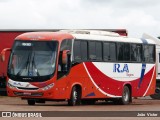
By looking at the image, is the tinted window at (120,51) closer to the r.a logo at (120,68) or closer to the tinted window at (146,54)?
the r.a logo at (120,68)

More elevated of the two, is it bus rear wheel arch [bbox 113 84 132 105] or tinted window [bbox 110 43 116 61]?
tinted window [bbox 110 43 116 61]

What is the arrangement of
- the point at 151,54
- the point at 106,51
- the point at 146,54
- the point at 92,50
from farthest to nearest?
1. the point at 151,54
2. the point at 146,54
3. the point at 106,51
4. the point at 92,50

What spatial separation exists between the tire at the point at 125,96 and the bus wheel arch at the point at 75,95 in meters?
4.18

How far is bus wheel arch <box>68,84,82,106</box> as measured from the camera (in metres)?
30.4

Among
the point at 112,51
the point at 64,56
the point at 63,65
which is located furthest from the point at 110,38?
the point at 64,56

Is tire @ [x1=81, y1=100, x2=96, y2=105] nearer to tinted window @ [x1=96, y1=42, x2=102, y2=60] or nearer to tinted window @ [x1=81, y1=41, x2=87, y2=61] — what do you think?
tinted window @ [x1=96, y1=42, x2=102, y2=60]

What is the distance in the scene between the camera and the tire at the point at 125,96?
34.9 metres

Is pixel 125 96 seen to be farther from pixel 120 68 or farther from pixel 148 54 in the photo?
pixel 148 54

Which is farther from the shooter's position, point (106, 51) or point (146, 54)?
point (146, 54)

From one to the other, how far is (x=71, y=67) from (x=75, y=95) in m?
1.30

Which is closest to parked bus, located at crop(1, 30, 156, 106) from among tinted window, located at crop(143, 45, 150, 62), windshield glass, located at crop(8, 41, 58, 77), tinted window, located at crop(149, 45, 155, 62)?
windshield glass, located at crop(8, 41, 58, 77)

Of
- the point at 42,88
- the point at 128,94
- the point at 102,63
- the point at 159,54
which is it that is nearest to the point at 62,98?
the point at 42,88

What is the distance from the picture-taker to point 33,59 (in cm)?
2978

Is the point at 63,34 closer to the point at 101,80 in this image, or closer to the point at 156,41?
the point at 101,80
